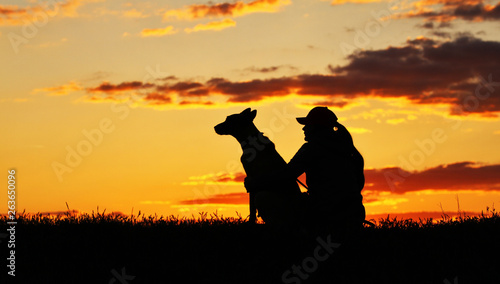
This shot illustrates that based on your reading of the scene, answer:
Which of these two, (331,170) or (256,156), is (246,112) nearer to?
(256,156)

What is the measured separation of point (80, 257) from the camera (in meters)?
9.34

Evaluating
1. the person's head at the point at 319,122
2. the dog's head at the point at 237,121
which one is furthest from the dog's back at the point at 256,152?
the person's head at the point at 319,122

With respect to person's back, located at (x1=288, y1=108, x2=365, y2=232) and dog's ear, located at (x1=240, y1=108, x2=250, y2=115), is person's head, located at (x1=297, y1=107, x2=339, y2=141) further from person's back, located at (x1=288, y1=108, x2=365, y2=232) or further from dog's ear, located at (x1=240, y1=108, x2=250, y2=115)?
dog's ear, located at (x1=240, y1=108, x2=250, y2=115)

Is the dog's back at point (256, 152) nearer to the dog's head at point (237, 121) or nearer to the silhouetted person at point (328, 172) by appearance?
the dog's head at point (237, 121)

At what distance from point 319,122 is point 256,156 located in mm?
1426

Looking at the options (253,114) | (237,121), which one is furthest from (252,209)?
(253,114)

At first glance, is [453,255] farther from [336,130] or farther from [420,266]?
[336,130]

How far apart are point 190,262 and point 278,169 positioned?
2.25 meters

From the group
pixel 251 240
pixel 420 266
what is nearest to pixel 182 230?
pixel 251 240

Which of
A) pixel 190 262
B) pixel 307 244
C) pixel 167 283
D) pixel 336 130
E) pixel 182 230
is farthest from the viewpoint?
pixel 182 230

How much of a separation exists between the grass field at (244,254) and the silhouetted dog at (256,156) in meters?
0.66

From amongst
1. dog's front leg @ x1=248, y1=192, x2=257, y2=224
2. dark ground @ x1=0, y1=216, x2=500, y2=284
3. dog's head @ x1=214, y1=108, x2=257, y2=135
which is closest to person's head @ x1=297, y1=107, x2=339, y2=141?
dog's front leg @ x1=248, y1=192, x2=257, y2=224

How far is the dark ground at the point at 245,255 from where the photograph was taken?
8438 mm

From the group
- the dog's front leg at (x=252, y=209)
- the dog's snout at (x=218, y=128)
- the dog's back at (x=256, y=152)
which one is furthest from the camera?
the dog's snout at (x=218, y=128)
